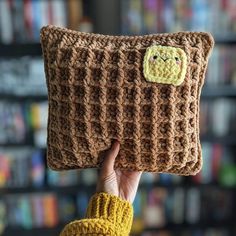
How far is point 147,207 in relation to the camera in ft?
6.06

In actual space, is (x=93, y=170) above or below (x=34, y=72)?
below

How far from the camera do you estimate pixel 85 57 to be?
0.75 metres

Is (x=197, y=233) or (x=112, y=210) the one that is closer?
(x=112, y=210)

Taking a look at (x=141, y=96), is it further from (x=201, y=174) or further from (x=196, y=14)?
(x=201, y=174)

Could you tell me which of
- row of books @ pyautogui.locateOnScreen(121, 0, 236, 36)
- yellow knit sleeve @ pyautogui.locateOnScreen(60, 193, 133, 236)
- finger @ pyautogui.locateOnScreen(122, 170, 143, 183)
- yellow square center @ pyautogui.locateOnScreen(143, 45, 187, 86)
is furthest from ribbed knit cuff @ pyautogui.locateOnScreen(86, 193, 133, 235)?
row of books @ pyautogui.locateOnScreen(121, 0, 236, 36)

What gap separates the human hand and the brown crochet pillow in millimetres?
17

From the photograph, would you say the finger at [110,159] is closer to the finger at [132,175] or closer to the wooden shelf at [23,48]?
the finger at [132,175]

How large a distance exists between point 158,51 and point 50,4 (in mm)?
1001

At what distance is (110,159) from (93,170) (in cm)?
102

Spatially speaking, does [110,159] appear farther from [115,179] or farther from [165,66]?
[165,66]

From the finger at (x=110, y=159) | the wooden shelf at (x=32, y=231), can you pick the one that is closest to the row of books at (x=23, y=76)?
the wooden shelf at (x=32, y=231)

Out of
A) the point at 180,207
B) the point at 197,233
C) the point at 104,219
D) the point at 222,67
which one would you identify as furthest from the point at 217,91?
the point at 104,219

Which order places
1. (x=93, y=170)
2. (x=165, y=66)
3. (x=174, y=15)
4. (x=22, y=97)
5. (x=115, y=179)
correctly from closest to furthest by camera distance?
(x=165, y=66)
(x=115, y=179)
(x=174, y=15)
(x=22, y=97)
(x=93, y=170)

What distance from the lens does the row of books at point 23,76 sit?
1653 millimetres
